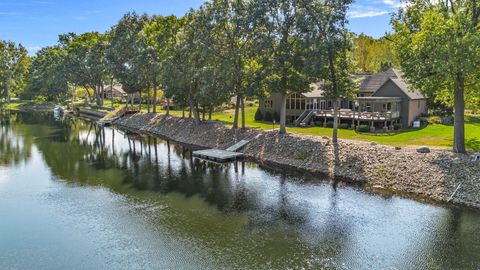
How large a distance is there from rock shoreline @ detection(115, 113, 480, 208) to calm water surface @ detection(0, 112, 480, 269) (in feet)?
8.05

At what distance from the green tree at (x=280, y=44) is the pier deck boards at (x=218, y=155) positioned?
8408 millimetres

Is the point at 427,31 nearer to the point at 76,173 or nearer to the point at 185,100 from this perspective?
the point at 76,173

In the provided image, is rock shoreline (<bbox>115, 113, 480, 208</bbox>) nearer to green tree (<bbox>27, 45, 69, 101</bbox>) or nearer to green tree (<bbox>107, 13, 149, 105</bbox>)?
green tree (<bbox>107, 13, 149, 105</bbox>)

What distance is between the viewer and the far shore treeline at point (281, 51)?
1164 inches

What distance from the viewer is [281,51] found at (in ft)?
138

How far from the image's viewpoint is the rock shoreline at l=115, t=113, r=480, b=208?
28.4m

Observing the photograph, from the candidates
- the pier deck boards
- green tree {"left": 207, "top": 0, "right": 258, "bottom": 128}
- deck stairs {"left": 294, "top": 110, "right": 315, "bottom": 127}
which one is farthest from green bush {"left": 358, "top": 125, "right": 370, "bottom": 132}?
the pier deck boards

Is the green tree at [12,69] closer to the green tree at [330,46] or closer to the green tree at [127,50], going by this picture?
the green tree at [127,50]

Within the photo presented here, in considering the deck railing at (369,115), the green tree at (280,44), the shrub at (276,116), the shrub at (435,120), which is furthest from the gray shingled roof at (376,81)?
the green tree at (280,44)

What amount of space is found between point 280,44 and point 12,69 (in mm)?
114034

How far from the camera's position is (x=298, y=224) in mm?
23859

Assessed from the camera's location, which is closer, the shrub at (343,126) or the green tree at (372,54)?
the shrub at (343,126)

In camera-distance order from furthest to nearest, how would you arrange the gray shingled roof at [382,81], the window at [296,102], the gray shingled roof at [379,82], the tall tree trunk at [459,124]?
the window at [296,102] → the gray shingled roof at [379,82] → the gray shingled roof at [382,81] → the tall tree trunk at [459,124]

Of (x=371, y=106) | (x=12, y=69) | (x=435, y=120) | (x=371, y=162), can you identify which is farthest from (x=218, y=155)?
(x=12, y=69)
